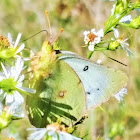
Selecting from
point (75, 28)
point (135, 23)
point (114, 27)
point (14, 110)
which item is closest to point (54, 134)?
point (14, 110)

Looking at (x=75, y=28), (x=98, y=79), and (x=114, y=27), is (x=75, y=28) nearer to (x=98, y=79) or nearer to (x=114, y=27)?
(x=114, y=27)

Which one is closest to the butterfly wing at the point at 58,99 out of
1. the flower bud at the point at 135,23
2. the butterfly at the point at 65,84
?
the butterfly at the point at 65,84

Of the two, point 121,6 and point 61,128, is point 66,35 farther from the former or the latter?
point 61,128

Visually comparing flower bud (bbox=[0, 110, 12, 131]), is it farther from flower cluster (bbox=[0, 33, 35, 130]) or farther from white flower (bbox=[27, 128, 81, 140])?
white flower (bbox=[27, 128, 81, 140])

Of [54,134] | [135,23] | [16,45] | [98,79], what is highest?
[135,23]

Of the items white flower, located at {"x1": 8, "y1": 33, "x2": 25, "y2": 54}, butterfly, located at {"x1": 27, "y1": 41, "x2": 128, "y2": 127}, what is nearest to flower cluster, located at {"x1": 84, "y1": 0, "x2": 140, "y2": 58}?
butterfly, located at {"x1": 27, "y1": 41, "x2": 128, "y2": 127}

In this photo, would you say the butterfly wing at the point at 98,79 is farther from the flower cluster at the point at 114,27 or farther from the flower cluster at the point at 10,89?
the flower cluster at the point at 10,89
